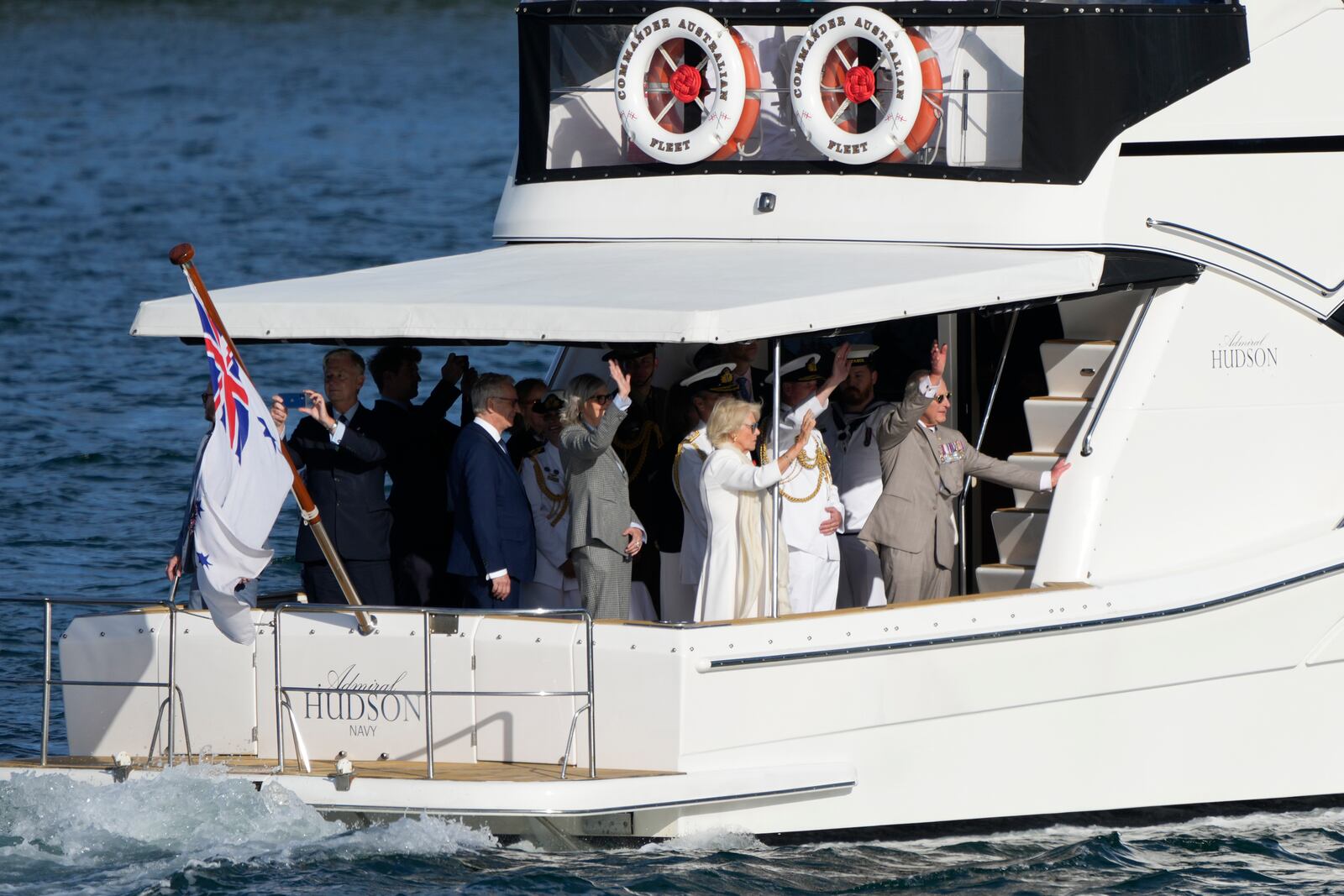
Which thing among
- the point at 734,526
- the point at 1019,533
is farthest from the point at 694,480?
the point at 1019,533

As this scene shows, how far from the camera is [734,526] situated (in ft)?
27.7

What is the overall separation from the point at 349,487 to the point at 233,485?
1034 millimetres

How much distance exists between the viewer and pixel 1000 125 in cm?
933

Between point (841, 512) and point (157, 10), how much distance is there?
62.7m

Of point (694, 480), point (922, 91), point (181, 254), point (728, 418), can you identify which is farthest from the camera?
point (922, 91)

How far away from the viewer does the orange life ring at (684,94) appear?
9.41 meters

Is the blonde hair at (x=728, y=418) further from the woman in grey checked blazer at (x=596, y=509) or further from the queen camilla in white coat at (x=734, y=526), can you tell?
the woman in grey checked blazer at (x=596, y=509)

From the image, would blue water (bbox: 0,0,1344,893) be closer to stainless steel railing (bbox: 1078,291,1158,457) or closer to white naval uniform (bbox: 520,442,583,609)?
white naval uniform (bbox: 520,442,583,609)

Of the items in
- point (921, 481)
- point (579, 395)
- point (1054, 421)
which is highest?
point (579, 395)

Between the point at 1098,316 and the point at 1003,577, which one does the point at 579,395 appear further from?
the point at 1098,316

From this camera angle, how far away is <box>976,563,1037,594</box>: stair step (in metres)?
9.12

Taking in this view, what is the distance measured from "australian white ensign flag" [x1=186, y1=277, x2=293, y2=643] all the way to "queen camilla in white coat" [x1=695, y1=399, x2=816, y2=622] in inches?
68.7

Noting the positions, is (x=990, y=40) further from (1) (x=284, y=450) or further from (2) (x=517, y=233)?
(1) (x=284, y=450)

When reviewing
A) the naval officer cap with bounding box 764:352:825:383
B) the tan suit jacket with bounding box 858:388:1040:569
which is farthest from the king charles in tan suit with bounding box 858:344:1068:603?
the naval officer cap with bounding box 764:352:825:383
